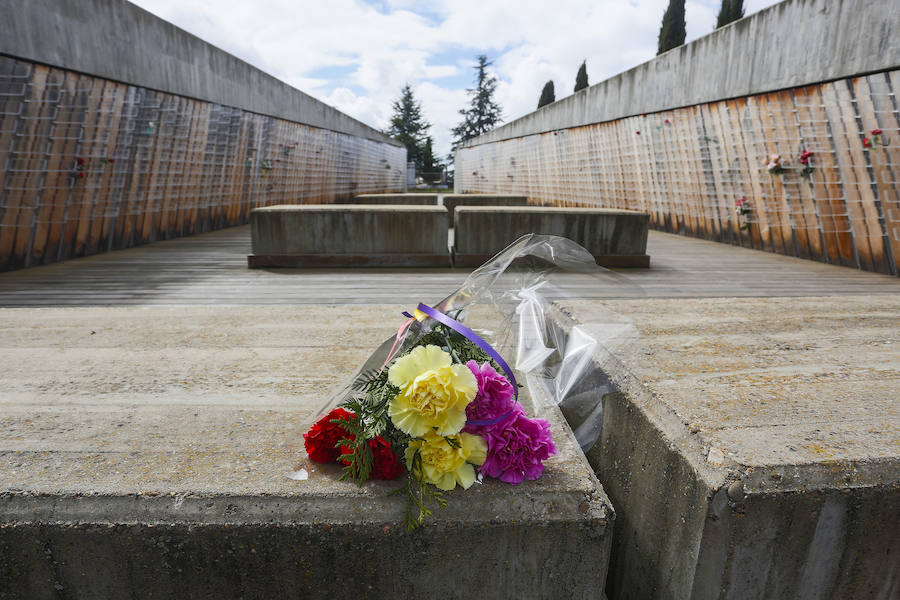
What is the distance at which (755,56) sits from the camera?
795 centimetres

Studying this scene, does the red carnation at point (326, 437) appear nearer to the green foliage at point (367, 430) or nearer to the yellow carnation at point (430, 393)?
the green foliage at point (367, 430)

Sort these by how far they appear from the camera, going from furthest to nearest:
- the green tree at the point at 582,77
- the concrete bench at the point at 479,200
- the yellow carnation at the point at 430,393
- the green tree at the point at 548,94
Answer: the green tree at the point at 548,94, the green tree at the point at 582,77, the concrete bench at the point at 479,200, the yellow carnation at the point at 430,393

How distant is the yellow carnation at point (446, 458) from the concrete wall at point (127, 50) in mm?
7066

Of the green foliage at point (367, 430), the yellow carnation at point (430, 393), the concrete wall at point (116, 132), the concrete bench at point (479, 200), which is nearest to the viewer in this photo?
the yellow carnation at point (430, 393)

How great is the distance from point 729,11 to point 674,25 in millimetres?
2193

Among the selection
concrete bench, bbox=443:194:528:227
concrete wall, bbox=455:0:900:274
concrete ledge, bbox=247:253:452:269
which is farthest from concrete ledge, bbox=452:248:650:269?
concrete bench, bbox=443:194:528:227

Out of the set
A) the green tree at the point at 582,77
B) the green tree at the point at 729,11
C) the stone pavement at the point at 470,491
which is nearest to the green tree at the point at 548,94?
the green tree at the point at 582,77

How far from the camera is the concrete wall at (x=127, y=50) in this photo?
19.7ft

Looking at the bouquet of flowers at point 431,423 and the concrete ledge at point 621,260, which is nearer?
the bouquet of flowers at point 431,423

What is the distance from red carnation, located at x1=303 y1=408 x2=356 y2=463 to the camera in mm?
1200

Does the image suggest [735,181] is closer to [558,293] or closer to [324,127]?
[558,293]

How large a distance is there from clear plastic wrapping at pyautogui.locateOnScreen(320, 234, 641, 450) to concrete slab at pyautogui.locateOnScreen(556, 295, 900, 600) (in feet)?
0.21

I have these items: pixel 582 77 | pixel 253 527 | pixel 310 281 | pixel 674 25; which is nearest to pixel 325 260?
pixel 310 281

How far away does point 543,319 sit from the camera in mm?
1605
